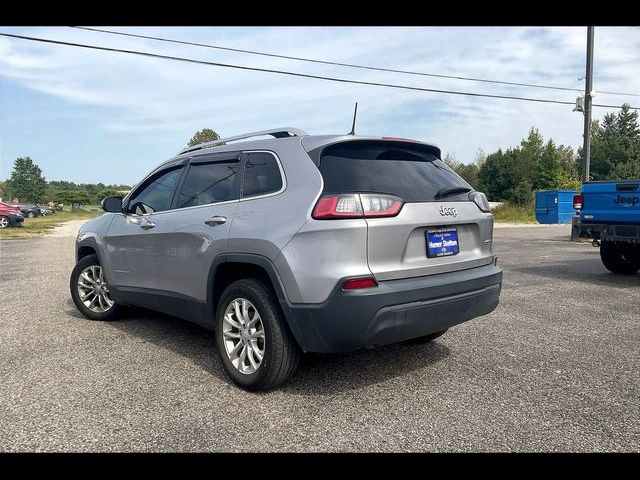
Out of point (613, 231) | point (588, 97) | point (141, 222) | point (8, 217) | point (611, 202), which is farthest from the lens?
point (8, 217)

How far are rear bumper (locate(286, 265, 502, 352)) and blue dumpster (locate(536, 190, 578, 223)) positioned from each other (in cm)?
2784

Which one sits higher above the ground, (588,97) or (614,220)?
(588,97)

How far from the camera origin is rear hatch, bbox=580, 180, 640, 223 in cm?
738

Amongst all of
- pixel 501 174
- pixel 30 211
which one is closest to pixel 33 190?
pixel 30 211

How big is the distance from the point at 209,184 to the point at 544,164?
230ft

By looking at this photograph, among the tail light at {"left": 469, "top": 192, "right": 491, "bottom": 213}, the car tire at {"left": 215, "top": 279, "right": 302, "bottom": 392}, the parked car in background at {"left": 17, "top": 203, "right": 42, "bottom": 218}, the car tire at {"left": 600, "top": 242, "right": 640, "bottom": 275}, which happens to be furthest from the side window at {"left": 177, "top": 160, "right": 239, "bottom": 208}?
the parked car in background at {"left": 17, "top": 203, "right": 42, "bottom": 218}

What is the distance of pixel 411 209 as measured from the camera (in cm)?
318

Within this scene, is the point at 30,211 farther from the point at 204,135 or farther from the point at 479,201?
the point at 479,201

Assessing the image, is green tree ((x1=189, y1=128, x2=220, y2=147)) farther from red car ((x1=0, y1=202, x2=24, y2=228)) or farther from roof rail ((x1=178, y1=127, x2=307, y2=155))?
roof rail ((x1=178, y1=127, x2=307, y2=155))

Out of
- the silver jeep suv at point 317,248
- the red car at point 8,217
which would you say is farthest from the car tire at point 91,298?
the red car at point 8,217

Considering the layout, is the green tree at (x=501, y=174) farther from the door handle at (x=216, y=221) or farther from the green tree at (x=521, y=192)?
the door handle at (x=216, y=221)
